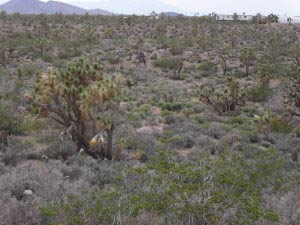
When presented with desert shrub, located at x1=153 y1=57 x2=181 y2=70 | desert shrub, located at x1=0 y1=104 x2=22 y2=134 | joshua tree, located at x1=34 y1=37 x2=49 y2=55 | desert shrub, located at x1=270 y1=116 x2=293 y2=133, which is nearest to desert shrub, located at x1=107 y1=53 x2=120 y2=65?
desert shrub, located at x1=153 y1=57 x2=181 y2=70

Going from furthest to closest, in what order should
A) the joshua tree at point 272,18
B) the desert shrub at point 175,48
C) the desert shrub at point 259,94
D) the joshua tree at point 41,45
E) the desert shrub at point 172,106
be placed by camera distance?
the joshua tree at point 272,18, the desert shrub at point 175,48, the joshua tree at point 41,45, the desert shrub at point 259,94, the desert shrub at point 172,106

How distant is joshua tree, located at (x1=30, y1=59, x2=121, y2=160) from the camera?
1203 cm

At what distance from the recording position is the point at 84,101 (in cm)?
1192

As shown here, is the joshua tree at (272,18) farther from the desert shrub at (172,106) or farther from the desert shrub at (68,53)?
the desert shrub at (172,106)

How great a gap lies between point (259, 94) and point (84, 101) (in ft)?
41.3

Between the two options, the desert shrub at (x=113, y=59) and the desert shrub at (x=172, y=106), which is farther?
the desert shrub at (x=113, y=59)

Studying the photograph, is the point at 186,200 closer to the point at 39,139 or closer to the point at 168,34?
the point at 39,139

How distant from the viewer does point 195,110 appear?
19938 mm

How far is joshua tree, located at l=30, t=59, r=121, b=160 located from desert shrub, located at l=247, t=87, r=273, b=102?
11152mm

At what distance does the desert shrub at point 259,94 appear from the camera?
22016 millimetres

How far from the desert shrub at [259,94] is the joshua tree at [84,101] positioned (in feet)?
36.6

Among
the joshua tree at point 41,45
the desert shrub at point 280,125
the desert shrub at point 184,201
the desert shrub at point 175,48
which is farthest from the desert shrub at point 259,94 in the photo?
the joshua tree at point 41,45

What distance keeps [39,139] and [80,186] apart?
5.08m

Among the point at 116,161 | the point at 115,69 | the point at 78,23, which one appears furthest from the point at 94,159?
the point at 78,23
